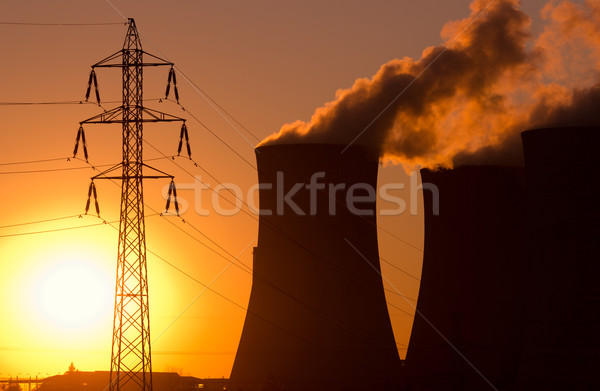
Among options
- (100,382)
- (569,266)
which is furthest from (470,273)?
(100,382)

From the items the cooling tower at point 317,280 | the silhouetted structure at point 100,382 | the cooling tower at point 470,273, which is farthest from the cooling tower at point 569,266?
the silhouetted structure at point 100,382

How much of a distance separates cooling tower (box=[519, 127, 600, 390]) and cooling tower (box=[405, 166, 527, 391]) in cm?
517

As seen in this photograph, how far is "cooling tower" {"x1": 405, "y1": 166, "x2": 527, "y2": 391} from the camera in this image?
33.2m

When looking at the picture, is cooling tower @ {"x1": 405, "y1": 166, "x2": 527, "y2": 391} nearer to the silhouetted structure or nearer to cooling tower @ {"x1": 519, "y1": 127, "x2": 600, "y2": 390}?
cooling tower @ {"x1": 519, "y1": 127, "x2": 600, "y2": 390}

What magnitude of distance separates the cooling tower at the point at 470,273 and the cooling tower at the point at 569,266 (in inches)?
203

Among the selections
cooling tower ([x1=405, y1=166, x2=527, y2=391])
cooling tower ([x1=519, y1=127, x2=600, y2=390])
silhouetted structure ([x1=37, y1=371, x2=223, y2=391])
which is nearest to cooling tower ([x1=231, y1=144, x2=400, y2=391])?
cooling tower ([x1=405, y1=166, x2=527, y2=391])

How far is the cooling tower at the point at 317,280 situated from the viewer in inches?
1212

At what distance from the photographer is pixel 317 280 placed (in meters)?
32.1

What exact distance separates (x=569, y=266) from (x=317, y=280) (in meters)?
7.75

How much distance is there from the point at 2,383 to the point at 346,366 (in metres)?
51.1

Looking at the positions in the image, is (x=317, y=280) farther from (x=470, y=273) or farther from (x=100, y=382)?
(x=100, y=382)

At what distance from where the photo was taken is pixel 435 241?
33250 millimetres

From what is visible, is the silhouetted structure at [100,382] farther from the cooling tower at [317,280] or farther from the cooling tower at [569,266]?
the cooling tower at [569,266]

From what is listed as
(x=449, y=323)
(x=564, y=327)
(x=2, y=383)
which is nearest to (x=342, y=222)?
(x=449, y=323)
